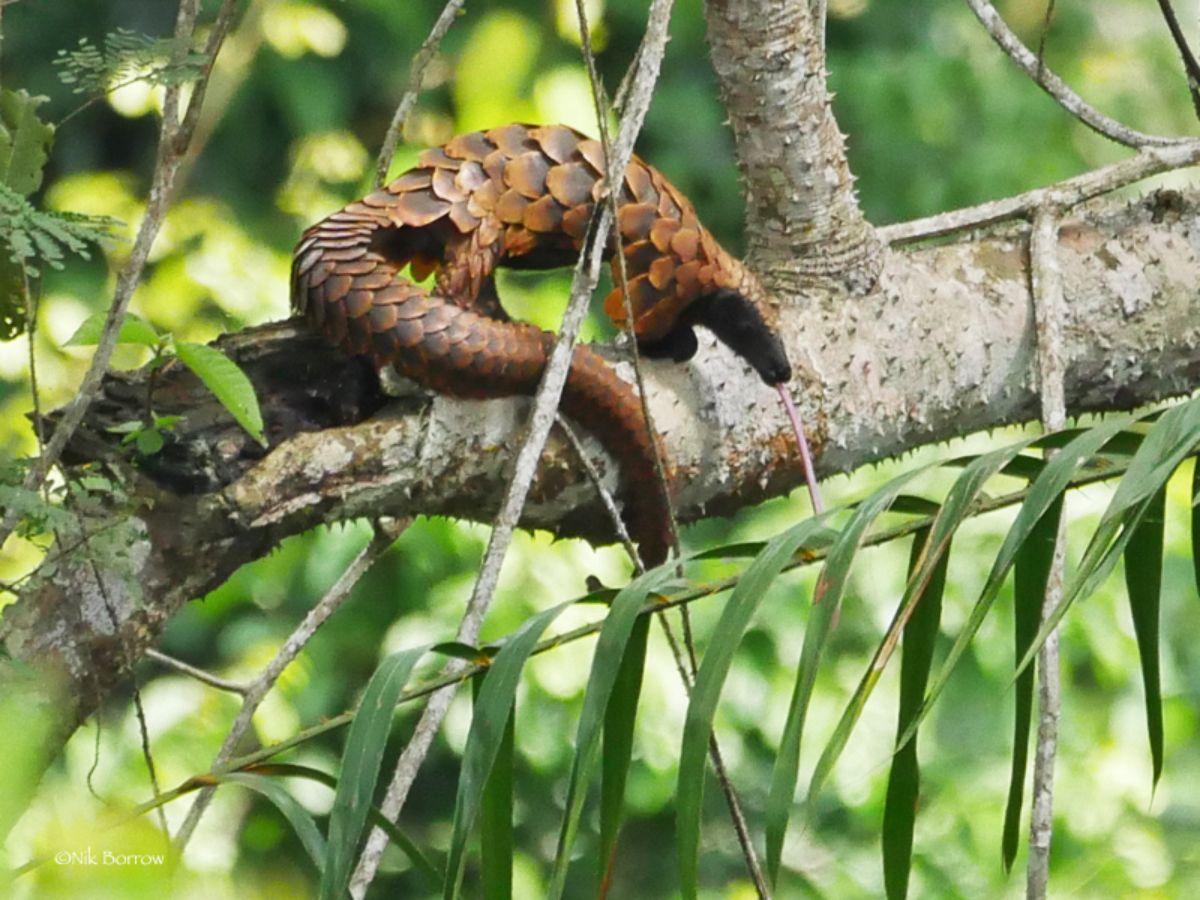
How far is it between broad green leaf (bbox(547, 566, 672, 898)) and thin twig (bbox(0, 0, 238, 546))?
362mm

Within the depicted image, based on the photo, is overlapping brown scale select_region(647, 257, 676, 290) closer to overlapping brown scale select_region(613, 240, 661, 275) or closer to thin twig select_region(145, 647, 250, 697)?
overlapping brown scale select_region(613, 240, 661, 275)

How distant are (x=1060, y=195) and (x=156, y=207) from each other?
952 millimetres

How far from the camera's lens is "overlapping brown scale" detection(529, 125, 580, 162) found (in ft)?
4.33

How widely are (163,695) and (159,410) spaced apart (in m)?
1.36

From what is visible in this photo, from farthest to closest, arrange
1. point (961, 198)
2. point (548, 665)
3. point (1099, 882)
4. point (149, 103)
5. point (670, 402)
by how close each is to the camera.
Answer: point (961, 198), point (149, 103), point (548, 665), point (1099, 882), point (670, 402)

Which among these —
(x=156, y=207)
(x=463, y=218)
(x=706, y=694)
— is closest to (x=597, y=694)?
(x=706, y=694)

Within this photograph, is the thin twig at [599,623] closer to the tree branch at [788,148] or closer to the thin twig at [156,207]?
the thin twig at [156,207]

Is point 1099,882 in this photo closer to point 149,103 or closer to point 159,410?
point 159,410

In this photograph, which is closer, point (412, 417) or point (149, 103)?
point (412, 417)

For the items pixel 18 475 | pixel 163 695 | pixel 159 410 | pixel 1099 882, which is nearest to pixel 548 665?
pixel 163 695

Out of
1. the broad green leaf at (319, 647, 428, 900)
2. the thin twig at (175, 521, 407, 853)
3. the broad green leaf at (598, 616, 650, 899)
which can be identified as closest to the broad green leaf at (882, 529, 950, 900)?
the broad green leaf at (598, 616, 650, 899)

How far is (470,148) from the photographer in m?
1.33

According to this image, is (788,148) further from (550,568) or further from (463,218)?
(550,568)

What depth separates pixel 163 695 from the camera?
92.0 inches
